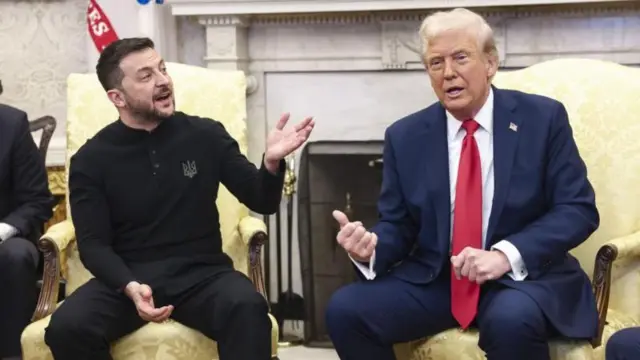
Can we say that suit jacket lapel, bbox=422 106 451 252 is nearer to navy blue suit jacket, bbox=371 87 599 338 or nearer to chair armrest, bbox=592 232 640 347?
navy blue suit jacket, bbox=371 87 599 338

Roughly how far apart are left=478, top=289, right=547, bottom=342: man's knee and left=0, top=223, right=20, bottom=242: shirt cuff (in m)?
1.44

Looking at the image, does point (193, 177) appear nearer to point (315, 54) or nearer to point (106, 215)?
point (106, 215)

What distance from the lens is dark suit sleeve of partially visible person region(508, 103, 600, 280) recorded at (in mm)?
2273

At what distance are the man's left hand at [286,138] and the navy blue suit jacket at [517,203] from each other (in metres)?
0.24

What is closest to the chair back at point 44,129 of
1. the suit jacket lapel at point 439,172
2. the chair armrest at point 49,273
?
the chair armrest at point 49,273

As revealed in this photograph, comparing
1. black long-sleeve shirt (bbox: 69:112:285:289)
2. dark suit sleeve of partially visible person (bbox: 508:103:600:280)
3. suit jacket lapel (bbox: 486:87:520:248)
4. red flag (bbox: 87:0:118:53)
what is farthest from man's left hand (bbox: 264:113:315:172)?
red flag (bbox: 87:0:118:53)

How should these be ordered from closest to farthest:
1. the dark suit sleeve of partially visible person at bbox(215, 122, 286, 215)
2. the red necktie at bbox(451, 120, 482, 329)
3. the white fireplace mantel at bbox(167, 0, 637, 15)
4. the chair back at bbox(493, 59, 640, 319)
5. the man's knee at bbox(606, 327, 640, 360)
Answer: the man's knee at bbox(606, 327, 640, 360)
the red necktie at bbox(451, 120, 482, 329)
the dark suit sleeve of partially visible person at bbox(215, 122, 286, 215)
the chair back at bbox(493, 59, 640, 319)
the white fireplace mantel at bbox(167, 0, 637, 15)

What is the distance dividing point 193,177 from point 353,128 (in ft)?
3.90

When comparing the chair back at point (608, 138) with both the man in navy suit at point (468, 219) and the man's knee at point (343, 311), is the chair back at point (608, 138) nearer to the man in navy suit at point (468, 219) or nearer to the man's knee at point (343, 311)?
the man in navy suit at point (468, 219)

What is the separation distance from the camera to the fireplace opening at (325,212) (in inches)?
144

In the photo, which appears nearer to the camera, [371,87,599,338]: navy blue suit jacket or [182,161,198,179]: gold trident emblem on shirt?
[371,87,599,338]: navy blue suit jacket

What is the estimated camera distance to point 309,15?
362 cm

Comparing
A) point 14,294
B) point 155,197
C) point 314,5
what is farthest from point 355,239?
point 314,5

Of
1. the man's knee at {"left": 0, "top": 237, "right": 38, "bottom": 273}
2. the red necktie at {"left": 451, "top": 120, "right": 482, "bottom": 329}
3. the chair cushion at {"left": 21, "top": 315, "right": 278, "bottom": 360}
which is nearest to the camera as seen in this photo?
the red necktie at {"left": 451, "top": 120, "right": 482, "bottom": 329}
